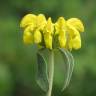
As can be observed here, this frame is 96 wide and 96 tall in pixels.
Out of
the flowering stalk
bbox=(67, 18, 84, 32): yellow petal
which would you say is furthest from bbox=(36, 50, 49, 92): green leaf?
bbox=(67, 18, 84, 32): yellow petal

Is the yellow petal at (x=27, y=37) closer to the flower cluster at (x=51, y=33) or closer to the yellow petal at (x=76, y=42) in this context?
the flower cluster at (x=51, y=33)

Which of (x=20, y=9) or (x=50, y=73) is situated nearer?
(x=50, y=73)

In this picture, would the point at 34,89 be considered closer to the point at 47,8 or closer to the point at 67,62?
the point at 47,8

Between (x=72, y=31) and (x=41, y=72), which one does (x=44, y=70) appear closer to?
(x=41, y=72)

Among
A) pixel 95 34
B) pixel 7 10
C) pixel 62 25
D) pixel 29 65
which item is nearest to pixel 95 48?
pixel 95 34

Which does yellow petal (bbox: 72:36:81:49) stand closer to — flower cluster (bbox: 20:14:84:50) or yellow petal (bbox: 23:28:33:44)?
flower cluster (bbox: 20:14:84:50)

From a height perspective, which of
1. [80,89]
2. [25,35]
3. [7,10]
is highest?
[7,10]

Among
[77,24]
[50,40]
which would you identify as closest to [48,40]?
[50,40]

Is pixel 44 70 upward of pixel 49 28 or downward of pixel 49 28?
downward

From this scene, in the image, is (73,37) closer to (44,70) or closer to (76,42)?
(76,42)
